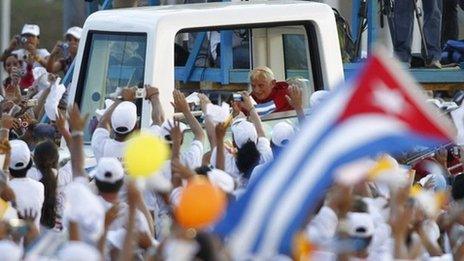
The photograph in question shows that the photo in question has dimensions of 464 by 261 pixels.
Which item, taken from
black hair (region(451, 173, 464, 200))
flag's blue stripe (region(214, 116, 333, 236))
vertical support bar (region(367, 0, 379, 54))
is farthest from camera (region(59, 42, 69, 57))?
flag's blue stripe (region(214, 116, 333, 236))

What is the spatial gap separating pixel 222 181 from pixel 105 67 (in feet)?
9.47

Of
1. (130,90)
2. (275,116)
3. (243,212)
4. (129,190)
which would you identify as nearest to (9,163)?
(130,90)

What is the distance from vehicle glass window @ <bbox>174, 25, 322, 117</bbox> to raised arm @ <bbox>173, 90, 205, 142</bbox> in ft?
3.33

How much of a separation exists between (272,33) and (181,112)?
1189 mm

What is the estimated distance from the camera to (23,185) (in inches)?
364

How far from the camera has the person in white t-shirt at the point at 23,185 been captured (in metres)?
9.03

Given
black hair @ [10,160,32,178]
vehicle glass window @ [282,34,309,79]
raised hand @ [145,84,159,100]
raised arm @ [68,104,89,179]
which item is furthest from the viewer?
vehicle glass window @ [282,34,309,79]

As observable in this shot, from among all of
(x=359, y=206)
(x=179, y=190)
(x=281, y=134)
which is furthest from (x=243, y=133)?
(x=359, y=206)

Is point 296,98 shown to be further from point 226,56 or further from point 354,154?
point 354,154

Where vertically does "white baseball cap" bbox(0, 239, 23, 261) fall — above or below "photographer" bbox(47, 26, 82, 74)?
above

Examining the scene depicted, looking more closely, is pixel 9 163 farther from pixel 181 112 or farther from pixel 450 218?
pixel 450 218

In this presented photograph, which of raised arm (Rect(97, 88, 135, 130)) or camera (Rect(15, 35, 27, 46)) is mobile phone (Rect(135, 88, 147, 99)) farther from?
camera (Rect(15, 35, 27, 46))

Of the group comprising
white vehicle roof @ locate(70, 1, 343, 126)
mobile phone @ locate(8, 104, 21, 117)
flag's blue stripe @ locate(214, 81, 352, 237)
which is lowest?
mobile phone @ locate(8, 104, 21, 117)

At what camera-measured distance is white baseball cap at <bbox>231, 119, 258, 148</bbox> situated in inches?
393
